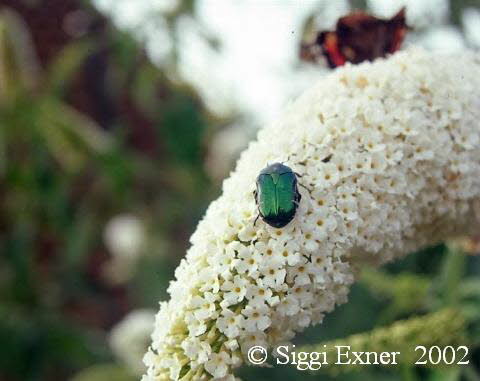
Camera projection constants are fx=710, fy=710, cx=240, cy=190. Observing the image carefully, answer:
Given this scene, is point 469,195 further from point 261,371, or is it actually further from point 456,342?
point 261,371

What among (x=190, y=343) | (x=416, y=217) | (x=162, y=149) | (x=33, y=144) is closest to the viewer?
(x=190, y=343)

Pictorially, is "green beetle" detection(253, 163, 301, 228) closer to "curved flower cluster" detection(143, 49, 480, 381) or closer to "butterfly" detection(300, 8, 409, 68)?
"curved flower cluster" detection(143, 49, 480, 381)

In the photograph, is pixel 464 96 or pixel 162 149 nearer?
pixel 464 96

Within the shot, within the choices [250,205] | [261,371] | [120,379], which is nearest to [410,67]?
[250,205]

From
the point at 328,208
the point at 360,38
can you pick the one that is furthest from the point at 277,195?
the point at 360,38

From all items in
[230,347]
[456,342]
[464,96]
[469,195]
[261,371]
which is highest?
[261,371]

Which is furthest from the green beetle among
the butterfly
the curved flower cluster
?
the butterfly

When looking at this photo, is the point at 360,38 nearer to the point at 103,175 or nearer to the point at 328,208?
the point at 328,208

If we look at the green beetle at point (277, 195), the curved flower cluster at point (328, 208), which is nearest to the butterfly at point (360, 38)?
the curved flower cluster at point (328, 208)
